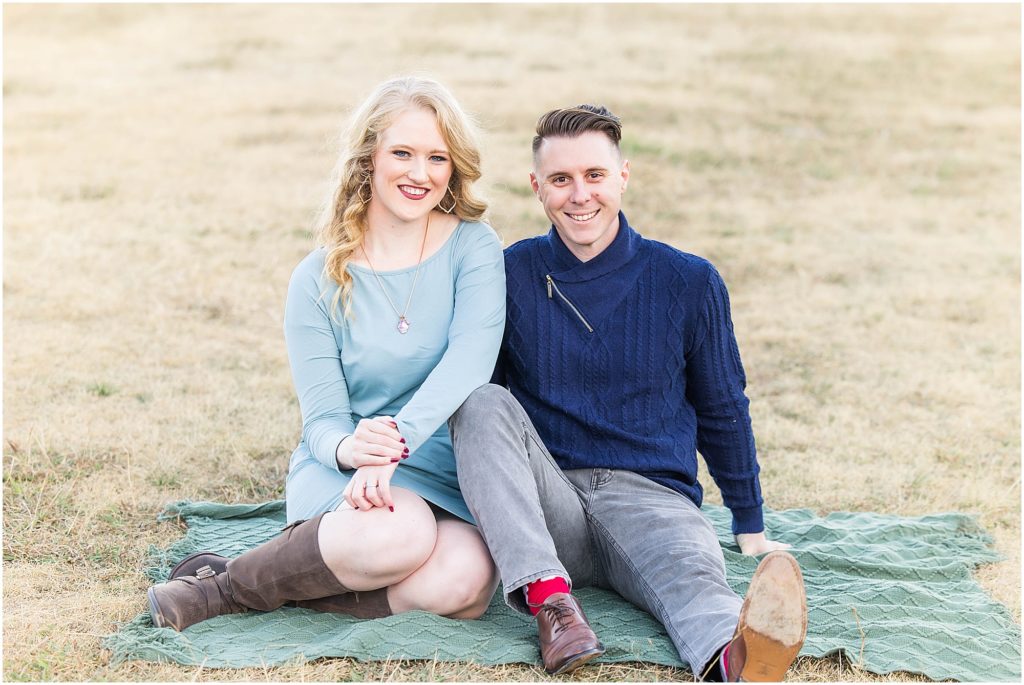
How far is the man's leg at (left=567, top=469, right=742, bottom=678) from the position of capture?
285cm

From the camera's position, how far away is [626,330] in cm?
333

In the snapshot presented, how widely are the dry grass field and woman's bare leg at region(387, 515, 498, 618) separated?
237 millimetres

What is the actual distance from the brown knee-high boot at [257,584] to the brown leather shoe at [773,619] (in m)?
1.16

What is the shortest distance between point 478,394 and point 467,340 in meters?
0.20

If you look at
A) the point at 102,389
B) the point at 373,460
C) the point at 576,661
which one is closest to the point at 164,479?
the point at 102,389

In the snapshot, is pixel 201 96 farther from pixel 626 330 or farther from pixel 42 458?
pixel 626 330

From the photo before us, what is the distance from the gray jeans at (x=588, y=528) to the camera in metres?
2.89

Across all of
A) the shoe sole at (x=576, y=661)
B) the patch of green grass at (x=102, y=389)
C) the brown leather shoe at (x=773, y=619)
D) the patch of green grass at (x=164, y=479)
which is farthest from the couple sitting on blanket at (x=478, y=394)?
the patch of green grass at (x=102, y=389)

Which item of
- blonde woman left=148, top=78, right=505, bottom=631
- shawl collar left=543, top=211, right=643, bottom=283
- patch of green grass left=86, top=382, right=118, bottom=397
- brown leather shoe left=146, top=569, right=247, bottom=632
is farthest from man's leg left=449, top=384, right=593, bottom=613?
patch of green grass left=86, top=382, right=118, bottom=397

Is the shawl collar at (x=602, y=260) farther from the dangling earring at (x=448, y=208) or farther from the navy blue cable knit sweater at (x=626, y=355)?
the dangling earring at (x=448, y=208)

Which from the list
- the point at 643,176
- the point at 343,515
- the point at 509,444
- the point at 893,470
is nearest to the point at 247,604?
the point at 343,515

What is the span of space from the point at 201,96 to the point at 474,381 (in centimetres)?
1054

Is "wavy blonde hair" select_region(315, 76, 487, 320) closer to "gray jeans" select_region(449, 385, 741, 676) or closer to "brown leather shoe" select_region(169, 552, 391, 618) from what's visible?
"gray jeans" select_region(449, 385, 741, 676)

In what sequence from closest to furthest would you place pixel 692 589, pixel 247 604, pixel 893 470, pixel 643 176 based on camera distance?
1. pixel 692 589
2. pixel 247 604
3. pixel 893 470
4. pixel 643 176
